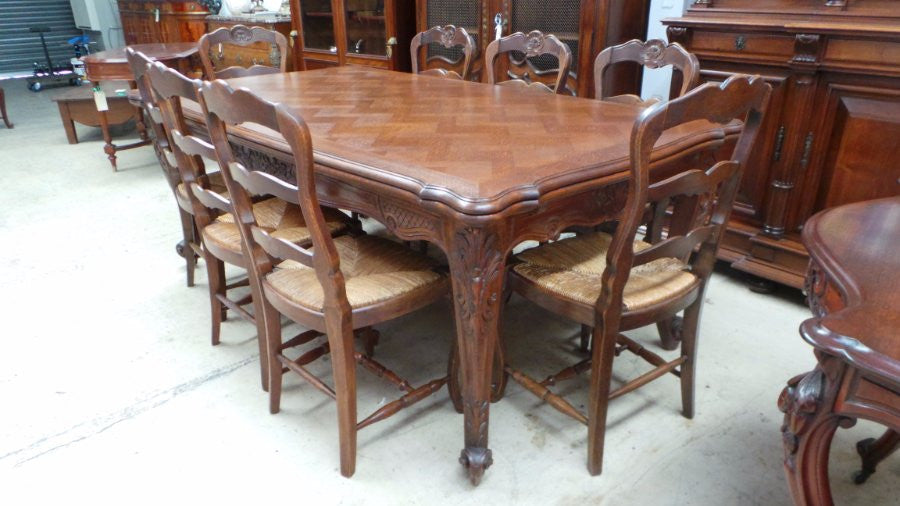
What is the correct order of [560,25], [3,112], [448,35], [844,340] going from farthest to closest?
1. [3,112]
2. [560,25]
3. [448,35]
4. [844,340]

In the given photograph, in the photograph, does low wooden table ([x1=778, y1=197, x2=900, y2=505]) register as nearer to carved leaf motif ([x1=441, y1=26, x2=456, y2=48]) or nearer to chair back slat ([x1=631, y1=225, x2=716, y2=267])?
chair back slat ([x1=631, y1=225, x2=716, y2=267])

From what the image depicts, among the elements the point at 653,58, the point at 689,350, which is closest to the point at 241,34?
the point at 653,58

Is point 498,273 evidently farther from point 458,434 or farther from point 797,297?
point 797,297

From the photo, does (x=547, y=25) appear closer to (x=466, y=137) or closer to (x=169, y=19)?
(x=466, y=137)

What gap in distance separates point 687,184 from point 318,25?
11.5ft

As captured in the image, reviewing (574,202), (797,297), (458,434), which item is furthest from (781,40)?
(458,434)

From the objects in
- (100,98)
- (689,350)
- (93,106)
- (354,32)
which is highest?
(354,32)

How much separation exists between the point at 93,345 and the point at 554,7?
2513 mm

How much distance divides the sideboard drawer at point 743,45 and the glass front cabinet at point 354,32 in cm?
192

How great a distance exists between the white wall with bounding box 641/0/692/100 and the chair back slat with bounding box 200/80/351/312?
6.48 feet

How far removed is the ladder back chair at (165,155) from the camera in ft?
6.13

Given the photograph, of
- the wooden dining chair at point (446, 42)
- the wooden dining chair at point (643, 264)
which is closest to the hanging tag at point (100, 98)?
the wooden dining chair at point (446, 42)

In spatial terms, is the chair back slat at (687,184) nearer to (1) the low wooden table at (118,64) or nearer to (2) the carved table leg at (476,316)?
(2) the carved table leg at (476,316)

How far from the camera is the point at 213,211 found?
2.13 meters
